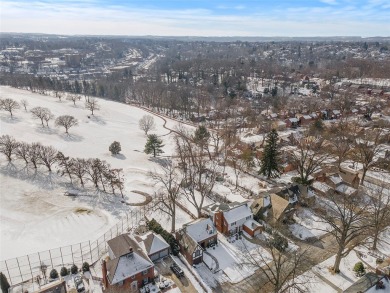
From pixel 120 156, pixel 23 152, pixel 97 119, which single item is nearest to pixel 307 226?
pixel 120 156

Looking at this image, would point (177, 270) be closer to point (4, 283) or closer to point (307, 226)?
point (4, 283)

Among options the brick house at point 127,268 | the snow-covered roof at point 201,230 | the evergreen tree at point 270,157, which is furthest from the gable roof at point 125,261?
the evergreen tree at point 270,157

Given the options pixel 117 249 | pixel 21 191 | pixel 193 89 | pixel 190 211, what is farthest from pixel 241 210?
pixel 193 89

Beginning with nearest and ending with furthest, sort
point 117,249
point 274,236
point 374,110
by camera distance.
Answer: point 117,249, point 274,236, point 374,110

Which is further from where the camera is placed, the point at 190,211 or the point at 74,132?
the point at 74,132

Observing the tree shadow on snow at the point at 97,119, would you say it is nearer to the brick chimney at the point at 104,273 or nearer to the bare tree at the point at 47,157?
the bare tree at the point at 47,157

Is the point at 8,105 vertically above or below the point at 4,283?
above

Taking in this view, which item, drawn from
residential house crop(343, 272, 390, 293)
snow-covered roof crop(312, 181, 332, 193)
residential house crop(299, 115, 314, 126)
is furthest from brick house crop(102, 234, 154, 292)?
residential house crop(299, 115, 314, 126)

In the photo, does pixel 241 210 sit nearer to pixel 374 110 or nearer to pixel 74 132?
pixel 74 132
